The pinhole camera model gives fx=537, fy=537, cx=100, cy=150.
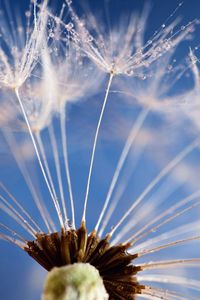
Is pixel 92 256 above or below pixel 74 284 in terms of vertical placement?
above

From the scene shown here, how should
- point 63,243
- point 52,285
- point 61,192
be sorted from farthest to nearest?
point 61,192 < point 63,243 < point 52,285

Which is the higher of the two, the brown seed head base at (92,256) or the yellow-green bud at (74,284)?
the brown seed head base at (92,256)

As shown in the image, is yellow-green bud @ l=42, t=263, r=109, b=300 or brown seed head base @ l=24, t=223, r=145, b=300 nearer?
yellow-green bud @ l=42, t=263, r=109, b=300

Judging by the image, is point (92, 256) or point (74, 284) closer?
point (74, 284)

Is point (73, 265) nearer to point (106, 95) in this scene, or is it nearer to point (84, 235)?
point (84, 235)

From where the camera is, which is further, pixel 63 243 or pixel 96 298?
pixel 63 243

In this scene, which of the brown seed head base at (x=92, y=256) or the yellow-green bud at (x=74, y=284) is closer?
the yellow-green bud at (x=74, y=284)

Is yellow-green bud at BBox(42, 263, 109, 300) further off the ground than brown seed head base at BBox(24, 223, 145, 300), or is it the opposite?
brown seed head base at BBox(24, 223, 145, 300)

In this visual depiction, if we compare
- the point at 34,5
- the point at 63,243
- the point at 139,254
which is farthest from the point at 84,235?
the point at 34,5
